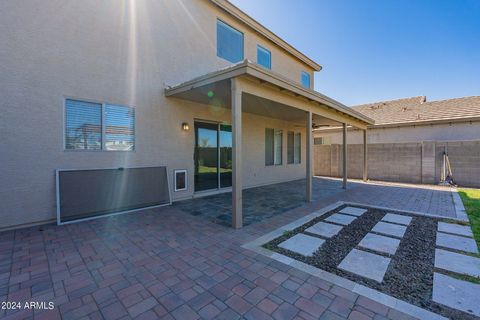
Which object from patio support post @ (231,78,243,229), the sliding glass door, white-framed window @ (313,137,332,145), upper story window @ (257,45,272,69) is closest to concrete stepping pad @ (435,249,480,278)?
patio support post @ (231,78,243,229)

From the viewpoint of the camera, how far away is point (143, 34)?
538cm

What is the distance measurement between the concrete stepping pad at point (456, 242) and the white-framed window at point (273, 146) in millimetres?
6037

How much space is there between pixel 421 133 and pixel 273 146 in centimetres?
831

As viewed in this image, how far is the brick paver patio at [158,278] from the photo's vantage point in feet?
6.20

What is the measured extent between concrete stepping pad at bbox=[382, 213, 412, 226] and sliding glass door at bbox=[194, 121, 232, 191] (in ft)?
15.1

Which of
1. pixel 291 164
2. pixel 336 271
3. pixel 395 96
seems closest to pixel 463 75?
pixel 395 96

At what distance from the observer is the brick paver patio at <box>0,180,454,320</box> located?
1.89 metres

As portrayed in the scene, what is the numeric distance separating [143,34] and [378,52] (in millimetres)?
9394

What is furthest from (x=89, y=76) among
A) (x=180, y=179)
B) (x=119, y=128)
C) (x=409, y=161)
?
(x=409, y=161)

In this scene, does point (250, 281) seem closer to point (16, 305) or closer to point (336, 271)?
point (336, 271)

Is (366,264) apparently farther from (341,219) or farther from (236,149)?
(236,149)

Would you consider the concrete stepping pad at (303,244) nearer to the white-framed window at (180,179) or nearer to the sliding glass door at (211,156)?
the white-framed window at (180,179)

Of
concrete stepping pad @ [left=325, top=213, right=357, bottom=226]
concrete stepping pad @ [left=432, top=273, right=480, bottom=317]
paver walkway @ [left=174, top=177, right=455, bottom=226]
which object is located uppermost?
paver walkway @ [left=174, top=177, right=455, bottom=226]

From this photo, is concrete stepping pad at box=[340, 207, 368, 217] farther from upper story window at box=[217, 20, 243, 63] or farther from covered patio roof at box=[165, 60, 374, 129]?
upper story window at box=[217, 20, 243, 63]
